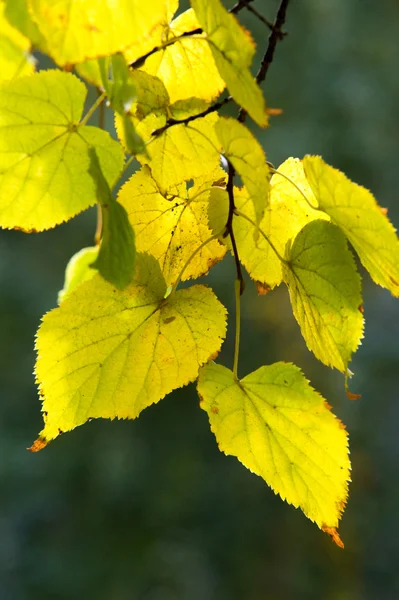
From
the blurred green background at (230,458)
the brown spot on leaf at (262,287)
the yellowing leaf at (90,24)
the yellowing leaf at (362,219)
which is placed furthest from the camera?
the blurred green background at (230,458)

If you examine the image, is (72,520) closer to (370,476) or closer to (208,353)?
(370,476)

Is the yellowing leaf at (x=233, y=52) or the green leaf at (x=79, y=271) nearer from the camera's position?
the yellowing leaf at (x=233, y=52)

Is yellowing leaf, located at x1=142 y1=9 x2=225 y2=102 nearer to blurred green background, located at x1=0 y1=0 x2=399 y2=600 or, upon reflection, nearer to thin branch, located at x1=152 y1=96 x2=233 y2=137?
thin branch, located at x1=152 y1=96 x2=233 y2=137

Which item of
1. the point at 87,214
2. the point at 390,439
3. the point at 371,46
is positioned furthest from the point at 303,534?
the point at 371,46

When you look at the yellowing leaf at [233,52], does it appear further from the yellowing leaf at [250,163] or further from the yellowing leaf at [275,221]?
the yellowing leaf at [275,221]

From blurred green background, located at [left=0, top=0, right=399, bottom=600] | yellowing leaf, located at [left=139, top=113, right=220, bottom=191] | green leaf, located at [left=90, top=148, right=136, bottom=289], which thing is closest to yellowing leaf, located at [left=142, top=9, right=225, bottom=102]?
yellowing leaf, located at [left=139, top=113, right=220, bottom=191]

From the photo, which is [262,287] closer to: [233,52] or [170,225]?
[170,225]

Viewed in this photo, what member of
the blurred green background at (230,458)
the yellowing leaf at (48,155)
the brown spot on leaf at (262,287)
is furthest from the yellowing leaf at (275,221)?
the blurred green background at (230,458)
